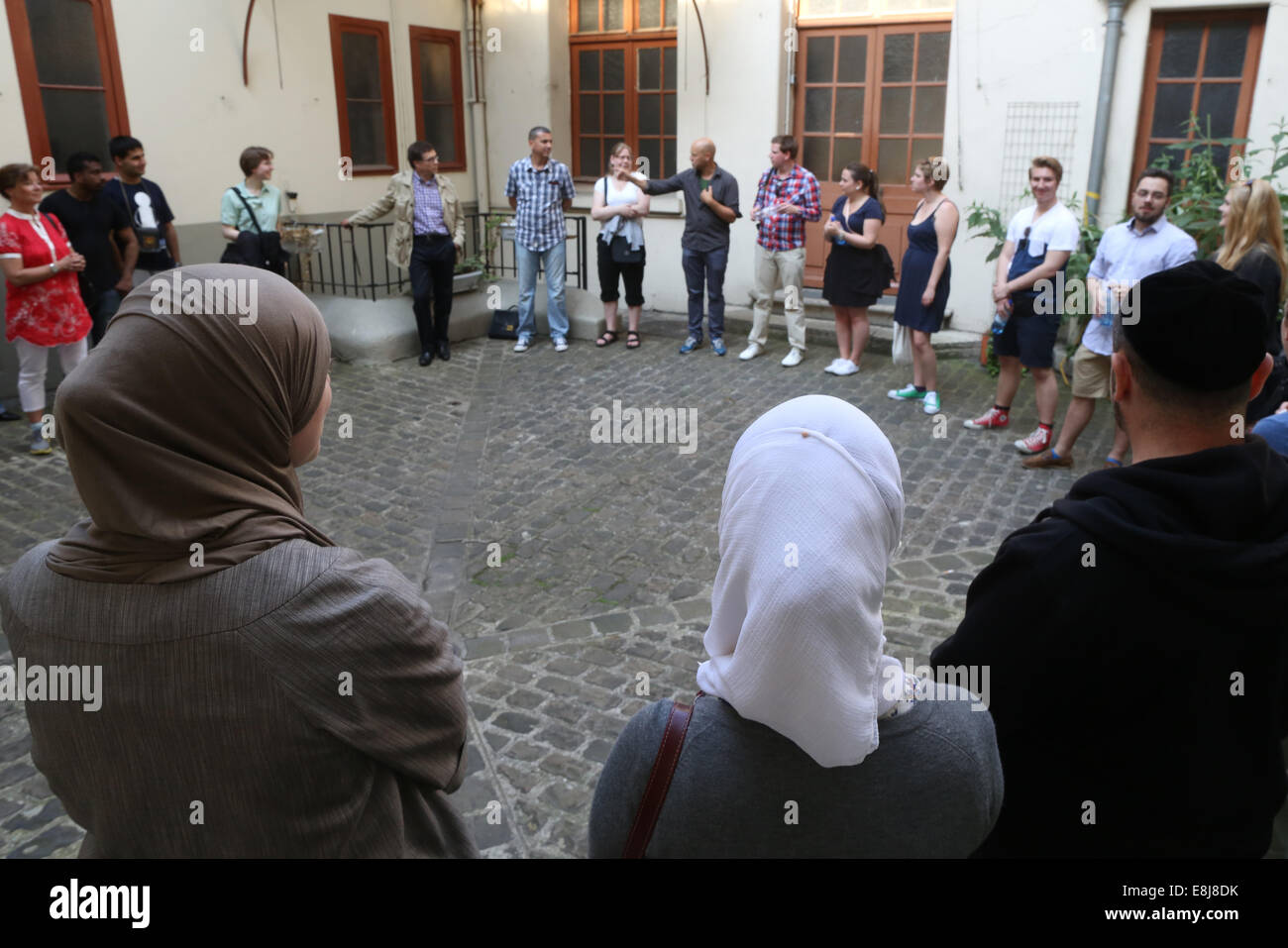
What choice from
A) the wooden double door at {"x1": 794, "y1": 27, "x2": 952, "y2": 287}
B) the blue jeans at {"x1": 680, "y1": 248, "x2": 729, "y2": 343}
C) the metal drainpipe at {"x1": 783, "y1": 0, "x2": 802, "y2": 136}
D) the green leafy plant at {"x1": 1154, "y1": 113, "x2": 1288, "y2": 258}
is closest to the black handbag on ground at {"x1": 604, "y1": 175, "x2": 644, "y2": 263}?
the blue jeans at {"x1": 680, "y1": 248, "x2": 729, "y2": 343}

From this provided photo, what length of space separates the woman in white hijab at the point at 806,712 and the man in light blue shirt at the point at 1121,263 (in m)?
4.94

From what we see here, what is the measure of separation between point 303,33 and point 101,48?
2.41 m

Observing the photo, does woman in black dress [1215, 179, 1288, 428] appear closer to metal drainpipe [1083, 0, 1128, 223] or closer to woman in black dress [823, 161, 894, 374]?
woman in black dress [823, 161, 894, 374]

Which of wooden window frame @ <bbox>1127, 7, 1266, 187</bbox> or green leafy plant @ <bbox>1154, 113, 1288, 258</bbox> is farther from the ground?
wooden window frame @ <bbox>1127, 7, 1266, 187</bbox>

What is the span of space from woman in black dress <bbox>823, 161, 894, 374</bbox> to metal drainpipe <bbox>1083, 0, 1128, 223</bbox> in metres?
2.17

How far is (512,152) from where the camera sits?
13453 millimetres

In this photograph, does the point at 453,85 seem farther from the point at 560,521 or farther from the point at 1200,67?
the point at 560,521

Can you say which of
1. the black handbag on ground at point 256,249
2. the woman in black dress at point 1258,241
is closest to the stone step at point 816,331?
the black handbag on ground at point 256,249

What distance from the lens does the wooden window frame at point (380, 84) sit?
37.8 feet

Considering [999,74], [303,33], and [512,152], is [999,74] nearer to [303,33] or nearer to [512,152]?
[512,152]

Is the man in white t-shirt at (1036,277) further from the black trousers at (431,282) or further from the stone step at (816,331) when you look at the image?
the black trousers at (431,282)

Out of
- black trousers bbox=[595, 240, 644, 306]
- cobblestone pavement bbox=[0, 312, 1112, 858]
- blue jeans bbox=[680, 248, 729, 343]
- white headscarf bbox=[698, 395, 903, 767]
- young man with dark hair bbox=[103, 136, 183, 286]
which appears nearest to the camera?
white headscarf bbox=[698, 395, 903, 767]

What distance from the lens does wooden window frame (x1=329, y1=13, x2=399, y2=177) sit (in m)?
11.5

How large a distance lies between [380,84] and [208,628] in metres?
12.1
